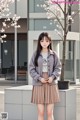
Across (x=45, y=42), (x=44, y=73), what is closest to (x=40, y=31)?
(x=45, y=42)

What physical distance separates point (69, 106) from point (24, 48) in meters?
22.5

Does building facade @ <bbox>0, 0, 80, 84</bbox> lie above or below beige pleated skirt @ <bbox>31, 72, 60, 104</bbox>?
above

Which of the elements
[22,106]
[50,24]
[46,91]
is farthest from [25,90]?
[50,24]

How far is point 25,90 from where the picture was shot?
389 inches

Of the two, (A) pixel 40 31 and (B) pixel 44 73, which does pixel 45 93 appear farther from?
(A) pixel 40 31

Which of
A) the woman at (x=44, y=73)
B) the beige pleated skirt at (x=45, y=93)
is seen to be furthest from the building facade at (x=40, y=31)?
the beige pleated skirt at (x=45, y=93)

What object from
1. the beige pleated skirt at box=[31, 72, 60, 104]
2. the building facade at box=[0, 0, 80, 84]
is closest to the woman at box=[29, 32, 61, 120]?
the beige pleated skirt at box=[31, 72, 60, 104]

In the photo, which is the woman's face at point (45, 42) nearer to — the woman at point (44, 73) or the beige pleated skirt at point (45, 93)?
the woman at point (44, 73)

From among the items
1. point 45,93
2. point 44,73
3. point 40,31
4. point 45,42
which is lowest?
point 45,93

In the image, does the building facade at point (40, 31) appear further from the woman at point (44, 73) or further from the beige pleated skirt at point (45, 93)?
the beige pleated skirt at point (45, 93)

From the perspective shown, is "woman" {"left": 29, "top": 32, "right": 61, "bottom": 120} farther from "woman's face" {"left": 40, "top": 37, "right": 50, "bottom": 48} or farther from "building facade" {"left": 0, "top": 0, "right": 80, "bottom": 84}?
"building facade" {"left": 0, "top": 0, "right": 80, "bottom": 84}

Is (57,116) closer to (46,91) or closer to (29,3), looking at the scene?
(46,91)

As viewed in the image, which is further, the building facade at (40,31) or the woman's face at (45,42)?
the building facade at (40,31)

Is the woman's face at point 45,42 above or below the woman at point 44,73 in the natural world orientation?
above
